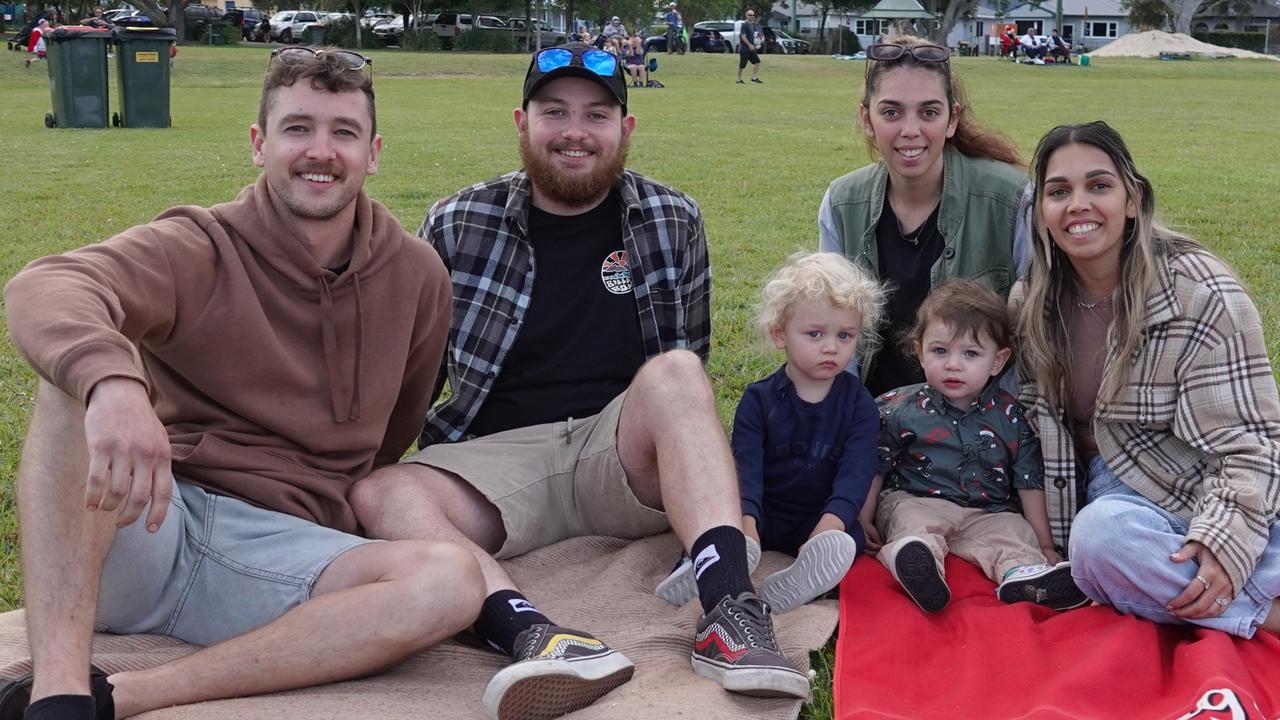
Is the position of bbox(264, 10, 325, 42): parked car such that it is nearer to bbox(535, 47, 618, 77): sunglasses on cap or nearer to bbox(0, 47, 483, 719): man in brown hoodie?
bbox(535, 47, 618, 77): sunglasses on cap

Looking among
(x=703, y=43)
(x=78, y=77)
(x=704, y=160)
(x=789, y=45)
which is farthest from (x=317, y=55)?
(x=789, y=45)

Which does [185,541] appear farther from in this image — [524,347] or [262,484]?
[524,347]

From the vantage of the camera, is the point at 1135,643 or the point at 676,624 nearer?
the point at 1135,643

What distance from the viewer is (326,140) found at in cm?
375

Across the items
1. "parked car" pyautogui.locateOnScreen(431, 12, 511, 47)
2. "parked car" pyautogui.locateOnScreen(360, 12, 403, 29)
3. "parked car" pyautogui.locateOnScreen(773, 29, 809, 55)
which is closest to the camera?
"parked car" pyautogui.locateOnScreen(431, 12, 511, 47)

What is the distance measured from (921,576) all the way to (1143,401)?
88 cm

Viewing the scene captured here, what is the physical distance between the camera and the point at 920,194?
16.2 ft

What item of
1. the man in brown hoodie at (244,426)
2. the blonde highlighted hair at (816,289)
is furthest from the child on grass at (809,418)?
the man in brown hoodie at (244,426)

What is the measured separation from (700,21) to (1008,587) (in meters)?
72.7

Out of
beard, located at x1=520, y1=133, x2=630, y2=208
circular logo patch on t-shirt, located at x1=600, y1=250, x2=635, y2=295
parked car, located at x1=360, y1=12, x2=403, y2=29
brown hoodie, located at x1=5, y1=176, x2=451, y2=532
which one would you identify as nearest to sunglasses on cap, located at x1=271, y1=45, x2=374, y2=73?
brown hoodie, located at x1=5, y1=176, x2=451, y2=532

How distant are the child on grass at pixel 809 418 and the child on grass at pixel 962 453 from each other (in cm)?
21

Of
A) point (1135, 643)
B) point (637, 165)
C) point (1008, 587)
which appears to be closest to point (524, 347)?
point (1008, 587)

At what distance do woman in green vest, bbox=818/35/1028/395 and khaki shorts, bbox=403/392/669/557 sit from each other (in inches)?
49.5

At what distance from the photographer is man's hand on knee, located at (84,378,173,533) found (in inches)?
105
